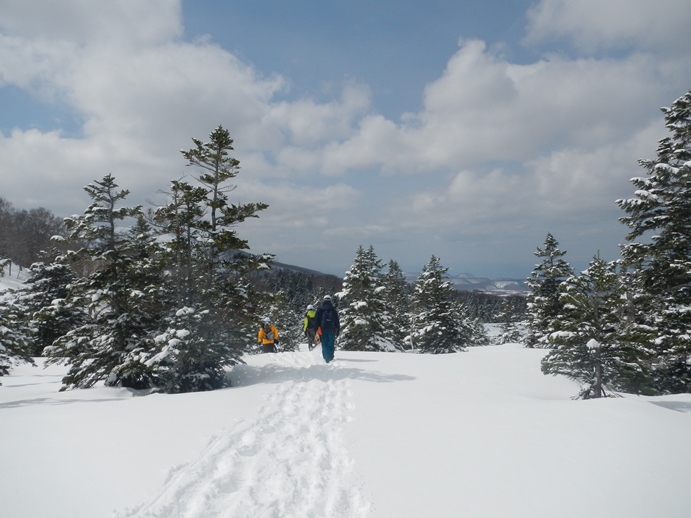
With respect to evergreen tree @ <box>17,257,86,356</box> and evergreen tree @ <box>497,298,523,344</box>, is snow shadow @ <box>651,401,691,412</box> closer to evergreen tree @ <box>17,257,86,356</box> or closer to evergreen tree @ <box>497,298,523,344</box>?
evergreen tree @ <box>17,257,86,356</box>

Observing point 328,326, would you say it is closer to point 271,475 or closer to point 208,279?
point 208,279

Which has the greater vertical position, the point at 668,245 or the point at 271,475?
the point at 668,245

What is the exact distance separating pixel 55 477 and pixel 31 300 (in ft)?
95.1

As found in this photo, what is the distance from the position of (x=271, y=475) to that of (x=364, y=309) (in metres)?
22.1

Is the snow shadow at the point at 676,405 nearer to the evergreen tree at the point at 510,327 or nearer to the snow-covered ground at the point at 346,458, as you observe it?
the snow-covered ground at the point at 346,458

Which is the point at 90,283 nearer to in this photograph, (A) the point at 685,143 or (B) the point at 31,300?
(B) the point at 31,300

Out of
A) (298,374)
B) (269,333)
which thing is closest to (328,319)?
(298,374)

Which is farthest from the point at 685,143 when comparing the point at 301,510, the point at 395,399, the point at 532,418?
the point at 301,510

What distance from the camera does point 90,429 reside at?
5246mm

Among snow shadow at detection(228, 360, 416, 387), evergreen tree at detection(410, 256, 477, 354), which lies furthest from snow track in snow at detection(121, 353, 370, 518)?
evergreen tree at detection(410, 256, 477, 354)

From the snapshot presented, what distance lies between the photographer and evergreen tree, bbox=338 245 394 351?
25.9 meters

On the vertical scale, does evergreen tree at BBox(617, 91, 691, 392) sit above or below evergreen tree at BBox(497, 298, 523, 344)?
above

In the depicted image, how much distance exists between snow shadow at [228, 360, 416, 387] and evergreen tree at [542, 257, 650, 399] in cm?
396

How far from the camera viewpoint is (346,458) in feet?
15.6
